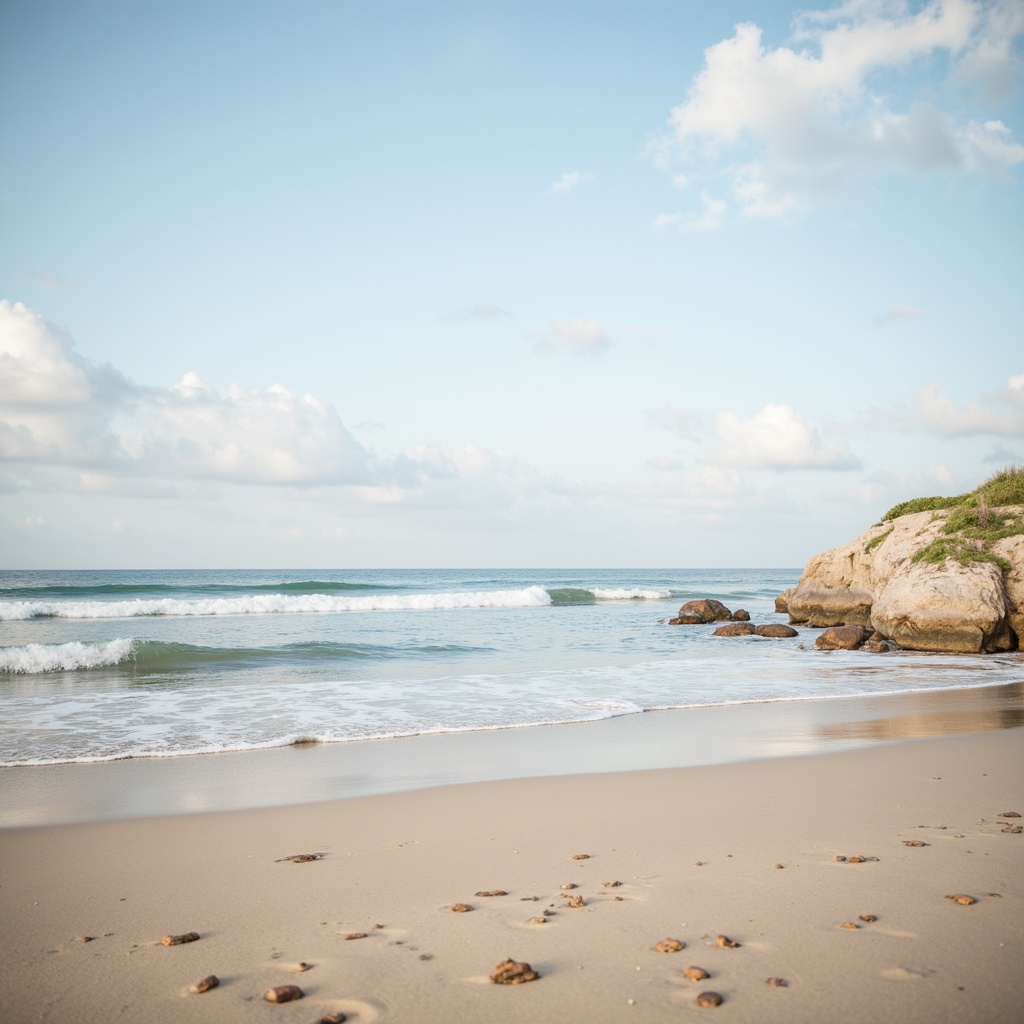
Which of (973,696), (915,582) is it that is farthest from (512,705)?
(915,582)

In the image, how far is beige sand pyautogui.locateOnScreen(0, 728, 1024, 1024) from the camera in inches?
117

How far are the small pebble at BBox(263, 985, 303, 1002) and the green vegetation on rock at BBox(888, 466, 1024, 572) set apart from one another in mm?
20527

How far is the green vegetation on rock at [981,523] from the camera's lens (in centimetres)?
1959

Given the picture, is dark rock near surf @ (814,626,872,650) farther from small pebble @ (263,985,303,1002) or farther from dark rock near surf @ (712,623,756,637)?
small pebble @ (263,985,303,1002)

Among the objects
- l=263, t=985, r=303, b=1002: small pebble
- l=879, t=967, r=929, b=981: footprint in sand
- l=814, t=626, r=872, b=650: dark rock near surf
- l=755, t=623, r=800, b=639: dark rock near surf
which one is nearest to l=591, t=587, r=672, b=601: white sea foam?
l=755, t=623, r=800, b=639: dark rock near surf

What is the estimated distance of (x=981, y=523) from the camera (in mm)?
20578

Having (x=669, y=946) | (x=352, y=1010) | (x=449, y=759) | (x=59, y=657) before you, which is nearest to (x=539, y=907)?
(x=669, y=946)

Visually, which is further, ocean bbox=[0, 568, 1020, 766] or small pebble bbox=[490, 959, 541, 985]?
ocean bbox=[0, 568, 1020, 766]

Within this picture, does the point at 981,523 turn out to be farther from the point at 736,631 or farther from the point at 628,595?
the point at 628,595

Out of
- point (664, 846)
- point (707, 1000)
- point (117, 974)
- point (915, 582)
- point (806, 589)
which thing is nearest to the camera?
point (707, 1000)

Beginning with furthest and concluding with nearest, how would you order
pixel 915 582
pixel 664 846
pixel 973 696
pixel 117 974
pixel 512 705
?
pixel 915 582 < pixel 973 696 < pixel 512 705 < pixel 664 846 < pixel 117 974

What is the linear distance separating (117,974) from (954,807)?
5.92 m

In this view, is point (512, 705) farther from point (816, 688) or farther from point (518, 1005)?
point (518, 1005)

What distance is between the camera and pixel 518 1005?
9.54 feet
